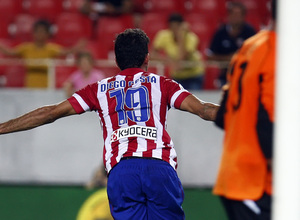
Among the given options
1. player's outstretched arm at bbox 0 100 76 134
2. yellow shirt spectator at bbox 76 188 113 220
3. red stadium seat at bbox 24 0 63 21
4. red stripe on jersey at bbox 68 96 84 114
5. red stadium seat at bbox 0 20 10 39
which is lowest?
yellow shirt spectator at bbox 76 188 113 220

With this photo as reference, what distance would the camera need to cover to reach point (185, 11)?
1101 centimetres

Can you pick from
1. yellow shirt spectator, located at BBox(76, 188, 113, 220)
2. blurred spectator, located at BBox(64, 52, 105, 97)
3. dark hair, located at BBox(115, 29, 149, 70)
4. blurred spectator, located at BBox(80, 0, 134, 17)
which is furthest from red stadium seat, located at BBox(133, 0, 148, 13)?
dark hair, located at BBox(115, 29, 149, 70)

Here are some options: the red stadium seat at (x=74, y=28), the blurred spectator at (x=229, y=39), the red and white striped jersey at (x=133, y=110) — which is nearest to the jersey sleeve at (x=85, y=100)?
the red and white striped jersey at (x=133, y=110)

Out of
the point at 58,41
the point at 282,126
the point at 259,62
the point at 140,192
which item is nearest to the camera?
the point at 282,126

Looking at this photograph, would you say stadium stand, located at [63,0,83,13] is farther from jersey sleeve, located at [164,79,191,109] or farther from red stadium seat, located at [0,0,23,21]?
jersey sleeve, located at [164,79,191,109]

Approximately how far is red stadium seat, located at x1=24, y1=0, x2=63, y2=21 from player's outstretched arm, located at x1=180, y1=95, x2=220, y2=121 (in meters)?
6.51

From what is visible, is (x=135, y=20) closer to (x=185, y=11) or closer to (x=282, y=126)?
(x=185, y=11)

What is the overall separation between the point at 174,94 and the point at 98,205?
430 centimetres

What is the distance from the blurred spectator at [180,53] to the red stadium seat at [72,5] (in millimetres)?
1797

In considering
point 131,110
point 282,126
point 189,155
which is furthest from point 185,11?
point 282,126

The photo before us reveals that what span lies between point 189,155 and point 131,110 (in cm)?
465

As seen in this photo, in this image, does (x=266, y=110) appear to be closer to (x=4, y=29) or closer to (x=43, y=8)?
(x=4, y=29)

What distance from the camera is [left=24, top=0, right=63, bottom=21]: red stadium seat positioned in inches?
435

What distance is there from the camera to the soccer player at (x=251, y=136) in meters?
3.74
